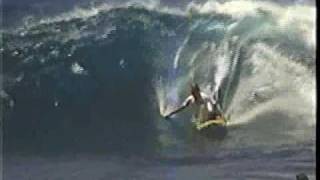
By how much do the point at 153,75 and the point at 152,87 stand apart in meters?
0.06

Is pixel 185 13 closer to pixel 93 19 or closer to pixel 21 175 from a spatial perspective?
pixel 93 19

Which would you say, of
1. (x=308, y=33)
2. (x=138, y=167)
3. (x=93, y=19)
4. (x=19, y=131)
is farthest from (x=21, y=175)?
(x=308, y=33)

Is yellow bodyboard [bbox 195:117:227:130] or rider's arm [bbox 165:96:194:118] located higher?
rider's arm [bbox 165:96:194:118]

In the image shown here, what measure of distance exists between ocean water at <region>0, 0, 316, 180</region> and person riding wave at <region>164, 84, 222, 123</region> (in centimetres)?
4

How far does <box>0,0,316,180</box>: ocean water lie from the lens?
3.94m

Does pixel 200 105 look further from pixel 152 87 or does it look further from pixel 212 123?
pixel 152 87

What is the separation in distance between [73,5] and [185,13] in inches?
23.8

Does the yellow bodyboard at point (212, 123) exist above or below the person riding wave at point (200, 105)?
below

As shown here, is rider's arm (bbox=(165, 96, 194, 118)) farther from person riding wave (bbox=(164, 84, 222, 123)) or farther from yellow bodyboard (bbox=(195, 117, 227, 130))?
yellow bodyboard (bbox=(195, 117, 227, 130))

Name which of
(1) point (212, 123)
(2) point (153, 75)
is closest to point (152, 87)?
(2) point (153, 75)

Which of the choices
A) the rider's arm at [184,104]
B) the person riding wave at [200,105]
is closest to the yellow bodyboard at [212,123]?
the person riding wave at [200,105]

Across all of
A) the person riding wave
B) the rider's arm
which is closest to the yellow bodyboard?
the person riding wave

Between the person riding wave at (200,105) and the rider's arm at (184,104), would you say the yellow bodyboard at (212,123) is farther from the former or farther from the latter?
the rider's arm at (184,104)

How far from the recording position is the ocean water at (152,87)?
3.94 m
